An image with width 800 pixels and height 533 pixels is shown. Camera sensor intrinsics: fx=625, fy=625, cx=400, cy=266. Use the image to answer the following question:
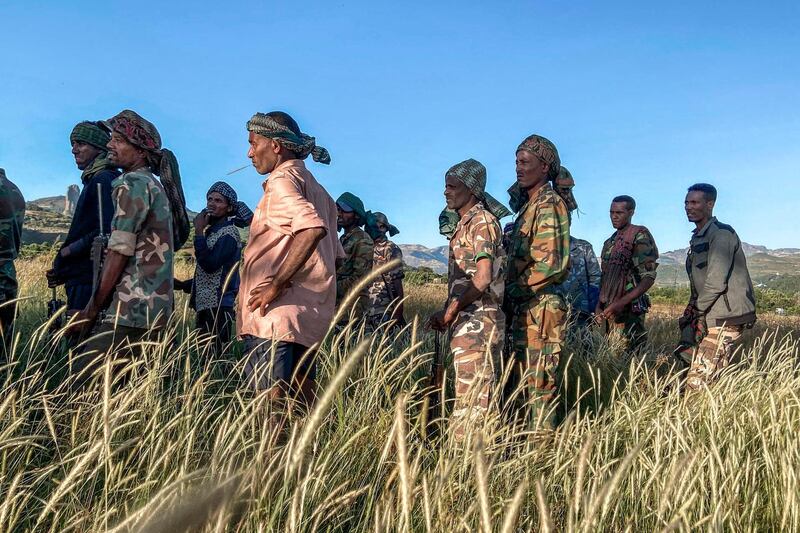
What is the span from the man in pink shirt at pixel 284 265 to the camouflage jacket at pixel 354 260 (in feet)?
9.98

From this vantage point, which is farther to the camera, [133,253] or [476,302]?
[476,302]

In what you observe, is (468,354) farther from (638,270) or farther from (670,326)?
(670,326)

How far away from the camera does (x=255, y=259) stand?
9.34 ft

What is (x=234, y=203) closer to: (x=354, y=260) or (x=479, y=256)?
(x=354, y=260)

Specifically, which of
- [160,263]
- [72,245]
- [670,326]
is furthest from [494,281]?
[670,326]

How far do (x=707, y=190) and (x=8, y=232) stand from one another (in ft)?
16.1

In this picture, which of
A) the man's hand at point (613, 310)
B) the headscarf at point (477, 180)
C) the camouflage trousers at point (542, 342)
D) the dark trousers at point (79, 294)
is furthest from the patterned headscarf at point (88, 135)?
the man's hand at point (613, 310)

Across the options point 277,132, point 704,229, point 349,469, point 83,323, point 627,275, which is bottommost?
point 349,469

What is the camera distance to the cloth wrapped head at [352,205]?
20.7 ft

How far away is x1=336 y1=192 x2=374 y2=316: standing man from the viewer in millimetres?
6117

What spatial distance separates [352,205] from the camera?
632 cm

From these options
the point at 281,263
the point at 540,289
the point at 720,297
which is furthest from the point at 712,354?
the point at 281,263

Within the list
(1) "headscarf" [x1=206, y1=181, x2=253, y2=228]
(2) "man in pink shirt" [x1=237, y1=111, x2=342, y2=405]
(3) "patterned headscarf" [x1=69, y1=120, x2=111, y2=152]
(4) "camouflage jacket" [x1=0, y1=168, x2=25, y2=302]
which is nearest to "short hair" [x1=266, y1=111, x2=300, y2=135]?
(2) "man in pink shirt" [x1=237, y1=111, x2=342, y2=405]

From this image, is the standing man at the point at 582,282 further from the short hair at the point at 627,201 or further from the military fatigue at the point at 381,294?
the military fatigue at the point at 381,294
